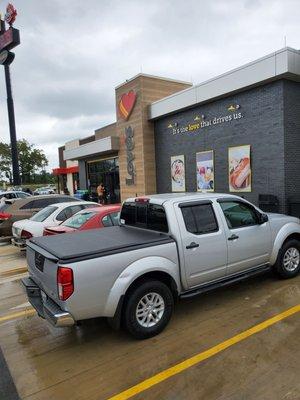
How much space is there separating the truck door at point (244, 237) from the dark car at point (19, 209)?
822cm

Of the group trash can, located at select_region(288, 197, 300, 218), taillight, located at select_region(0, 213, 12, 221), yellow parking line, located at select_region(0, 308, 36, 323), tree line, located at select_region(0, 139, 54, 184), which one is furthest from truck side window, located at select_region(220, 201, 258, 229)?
tree line, located at select_region(0, 139, 54, 184)

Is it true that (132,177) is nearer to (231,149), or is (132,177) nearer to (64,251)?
(231,149)

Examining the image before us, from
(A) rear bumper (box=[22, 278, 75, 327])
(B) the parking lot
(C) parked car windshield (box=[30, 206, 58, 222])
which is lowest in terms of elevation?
(B) the parking lot

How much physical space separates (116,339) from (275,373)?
1951mm

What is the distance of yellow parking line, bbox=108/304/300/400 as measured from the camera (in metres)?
3.40

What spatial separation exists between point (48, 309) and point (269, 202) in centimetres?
977

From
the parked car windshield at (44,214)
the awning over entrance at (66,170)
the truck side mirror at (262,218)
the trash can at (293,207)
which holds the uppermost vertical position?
the awning over entrance at (66,170)

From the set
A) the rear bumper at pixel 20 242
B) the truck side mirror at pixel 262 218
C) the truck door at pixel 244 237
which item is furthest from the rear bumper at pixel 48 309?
the rear bumper at pixel 20 242

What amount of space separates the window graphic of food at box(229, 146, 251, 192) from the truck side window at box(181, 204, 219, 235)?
835 cm

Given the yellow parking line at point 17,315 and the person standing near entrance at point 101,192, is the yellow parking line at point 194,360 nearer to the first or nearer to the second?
the yellow parking line at point 17,315

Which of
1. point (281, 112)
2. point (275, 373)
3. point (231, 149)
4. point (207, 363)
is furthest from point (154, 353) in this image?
point (231, 149)

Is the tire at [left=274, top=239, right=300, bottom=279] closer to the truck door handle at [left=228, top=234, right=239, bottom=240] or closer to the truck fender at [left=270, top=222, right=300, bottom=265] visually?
the truck fender at [left=270, top=222, right=300, bottom=265]

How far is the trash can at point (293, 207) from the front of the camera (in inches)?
463

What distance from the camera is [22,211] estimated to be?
1182 cm
